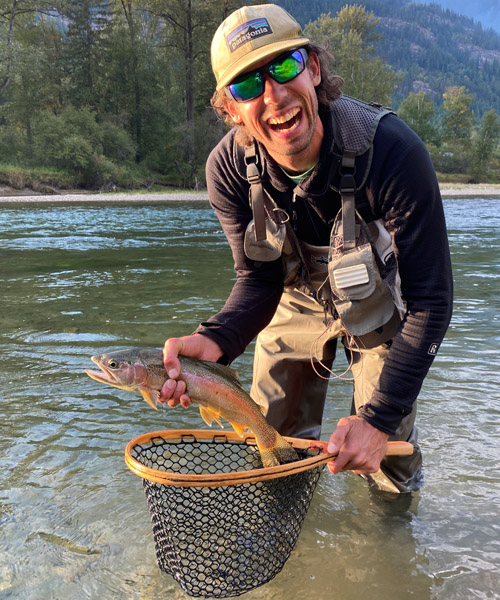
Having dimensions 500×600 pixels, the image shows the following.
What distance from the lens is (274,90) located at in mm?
2389

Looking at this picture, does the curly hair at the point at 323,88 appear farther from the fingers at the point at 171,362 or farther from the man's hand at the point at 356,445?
the man's hand at the point at 356,445

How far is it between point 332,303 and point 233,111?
1.13 meters

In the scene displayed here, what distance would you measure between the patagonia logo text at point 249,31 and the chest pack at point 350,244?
486 millimetres

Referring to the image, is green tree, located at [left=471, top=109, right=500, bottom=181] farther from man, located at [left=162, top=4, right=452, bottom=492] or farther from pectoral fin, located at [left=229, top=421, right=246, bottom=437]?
pectoral fin, located at [left=229, top=421, right=246, bottom=437]

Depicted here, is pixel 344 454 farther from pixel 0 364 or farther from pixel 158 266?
pixel 158 266

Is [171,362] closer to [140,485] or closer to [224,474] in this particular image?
[224,474]

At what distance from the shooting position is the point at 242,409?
100 inches

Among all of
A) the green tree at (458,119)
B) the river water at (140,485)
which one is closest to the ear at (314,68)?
the river water at (140,485)

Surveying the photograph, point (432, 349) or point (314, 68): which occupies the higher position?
point (314, 68)

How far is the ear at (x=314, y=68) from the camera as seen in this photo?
2.58m

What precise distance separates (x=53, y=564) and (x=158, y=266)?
27.9 feet

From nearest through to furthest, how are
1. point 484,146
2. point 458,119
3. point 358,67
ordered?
point 358,67, point 484,146, point 458,119

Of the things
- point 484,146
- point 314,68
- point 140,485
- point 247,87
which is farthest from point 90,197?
point 484,146

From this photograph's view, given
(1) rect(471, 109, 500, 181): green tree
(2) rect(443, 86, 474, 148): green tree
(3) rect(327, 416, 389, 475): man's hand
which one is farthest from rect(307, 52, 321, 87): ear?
(2) rect(443, 86, 474, 148): green tree
